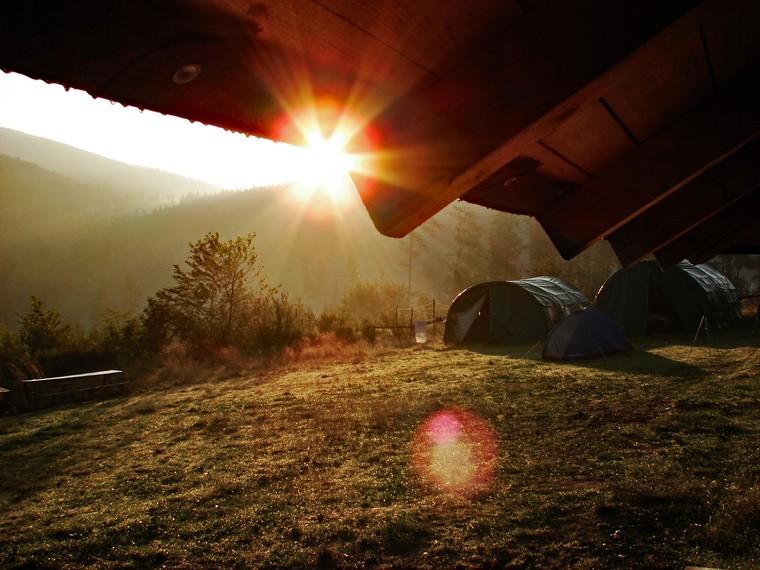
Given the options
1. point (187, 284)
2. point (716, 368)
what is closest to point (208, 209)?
point (187, 284)

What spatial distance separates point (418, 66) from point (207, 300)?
22250mm

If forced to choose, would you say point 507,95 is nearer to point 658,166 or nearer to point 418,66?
point 418,66

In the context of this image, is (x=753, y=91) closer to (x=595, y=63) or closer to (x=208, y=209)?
(x=595, y=63)

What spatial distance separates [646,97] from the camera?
150 centimetres

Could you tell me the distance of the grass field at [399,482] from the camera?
3789 millimetres

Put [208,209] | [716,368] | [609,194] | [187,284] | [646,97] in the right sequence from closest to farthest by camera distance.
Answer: [646,97], [609,194], [716,368], [187,284], [208,209]

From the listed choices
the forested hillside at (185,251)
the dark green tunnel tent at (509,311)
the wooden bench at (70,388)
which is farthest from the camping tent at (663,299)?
the forested hillside at (185,251)

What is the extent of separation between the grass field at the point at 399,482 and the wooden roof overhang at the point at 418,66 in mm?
3306

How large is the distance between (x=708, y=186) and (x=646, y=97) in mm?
1123

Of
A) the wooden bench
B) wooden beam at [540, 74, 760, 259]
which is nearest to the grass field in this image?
the wooden bench

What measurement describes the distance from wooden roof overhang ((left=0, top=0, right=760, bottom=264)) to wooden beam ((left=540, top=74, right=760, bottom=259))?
0.10 meters

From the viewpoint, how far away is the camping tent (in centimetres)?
1816

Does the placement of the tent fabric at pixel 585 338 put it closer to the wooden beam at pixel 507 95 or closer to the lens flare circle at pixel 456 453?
the lens flare circle at pixel 456 453

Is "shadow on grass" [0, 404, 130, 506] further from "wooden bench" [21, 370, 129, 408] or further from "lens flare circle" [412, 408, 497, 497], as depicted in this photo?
"lens flare circle" [412, 408, 497, 497]
